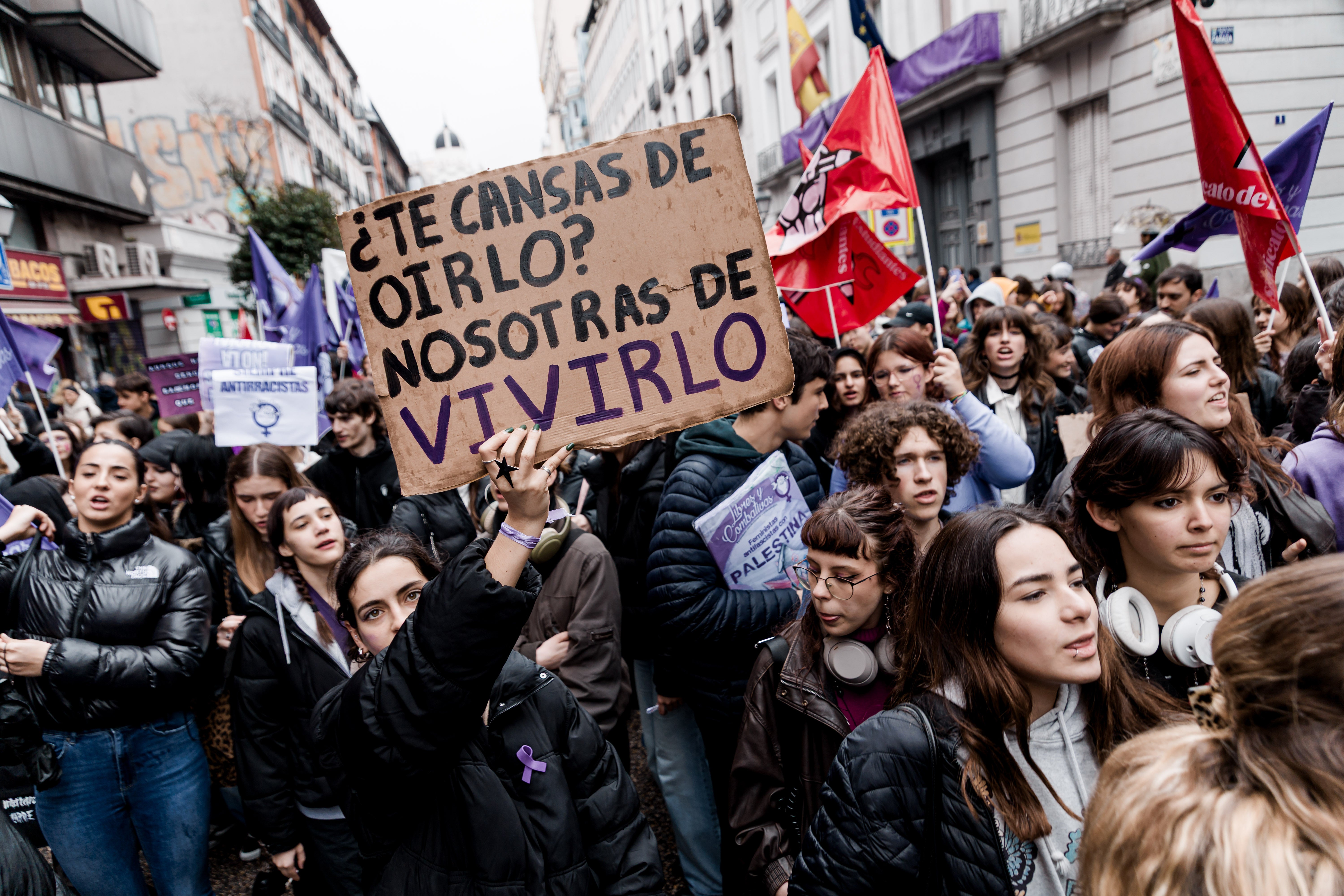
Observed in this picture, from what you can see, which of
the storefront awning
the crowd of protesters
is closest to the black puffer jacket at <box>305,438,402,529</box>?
the crowd of protesters

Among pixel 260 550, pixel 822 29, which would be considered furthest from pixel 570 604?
pixel 822 29

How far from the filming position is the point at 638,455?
3.43m

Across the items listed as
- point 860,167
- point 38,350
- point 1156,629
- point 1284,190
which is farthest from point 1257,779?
point 38,350

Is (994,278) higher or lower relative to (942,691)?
higher

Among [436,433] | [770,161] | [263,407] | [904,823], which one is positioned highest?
[770,161]

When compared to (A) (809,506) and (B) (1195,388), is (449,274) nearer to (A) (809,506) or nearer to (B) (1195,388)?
(A) (809,506)

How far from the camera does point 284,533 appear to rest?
282cm

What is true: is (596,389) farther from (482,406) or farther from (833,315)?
(833,315)

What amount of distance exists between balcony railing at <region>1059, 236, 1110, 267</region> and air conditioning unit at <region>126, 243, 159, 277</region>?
22277 mm

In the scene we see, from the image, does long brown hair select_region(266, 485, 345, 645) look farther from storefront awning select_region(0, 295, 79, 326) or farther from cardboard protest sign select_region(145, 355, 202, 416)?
storefront awning select_region(0, 295, 79, 326)

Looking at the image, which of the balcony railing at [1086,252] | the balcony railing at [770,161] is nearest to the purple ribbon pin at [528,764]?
the balcony railing at [1086,252]

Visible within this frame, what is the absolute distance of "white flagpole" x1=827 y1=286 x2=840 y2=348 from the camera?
15.1 feet

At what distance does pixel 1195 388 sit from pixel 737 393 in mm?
1573

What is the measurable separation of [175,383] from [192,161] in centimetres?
2799
